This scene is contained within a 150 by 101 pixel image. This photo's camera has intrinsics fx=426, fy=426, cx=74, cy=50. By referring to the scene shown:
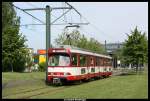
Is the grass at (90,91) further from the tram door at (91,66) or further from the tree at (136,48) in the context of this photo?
the tree at (136,48)

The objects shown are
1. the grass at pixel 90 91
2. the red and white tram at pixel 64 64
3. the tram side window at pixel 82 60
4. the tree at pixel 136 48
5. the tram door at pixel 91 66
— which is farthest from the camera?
the tree at pixel 136 48

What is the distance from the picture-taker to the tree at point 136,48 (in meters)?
52.8

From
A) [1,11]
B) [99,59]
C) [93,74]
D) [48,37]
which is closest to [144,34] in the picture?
[99,59]

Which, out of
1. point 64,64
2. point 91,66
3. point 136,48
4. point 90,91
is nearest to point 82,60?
point 64,64

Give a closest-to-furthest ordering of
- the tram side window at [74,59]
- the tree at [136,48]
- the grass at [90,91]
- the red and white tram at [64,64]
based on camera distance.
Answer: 1. the grass at [90,91]
2. the red and white tram at [64,64]
3. the tram side window at [74,59]
4. the tree at [136,48]

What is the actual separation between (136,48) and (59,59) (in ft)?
77.8

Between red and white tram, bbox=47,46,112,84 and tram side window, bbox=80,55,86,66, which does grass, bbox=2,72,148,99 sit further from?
tram side window, bbox=80,55,86,66

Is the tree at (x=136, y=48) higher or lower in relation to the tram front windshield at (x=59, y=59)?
higher

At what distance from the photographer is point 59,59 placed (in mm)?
30734

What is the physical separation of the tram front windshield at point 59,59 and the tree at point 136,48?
23.4 metres

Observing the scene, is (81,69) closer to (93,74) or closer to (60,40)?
(93,74)

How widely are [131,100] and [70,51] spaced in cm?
1203

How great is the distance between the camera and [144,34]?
53250mm

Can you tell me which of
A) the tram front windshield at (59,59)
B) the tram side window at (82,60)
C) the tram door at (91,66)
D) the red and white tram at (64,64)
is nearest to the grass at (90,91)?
the red and white tram at (64,64)
